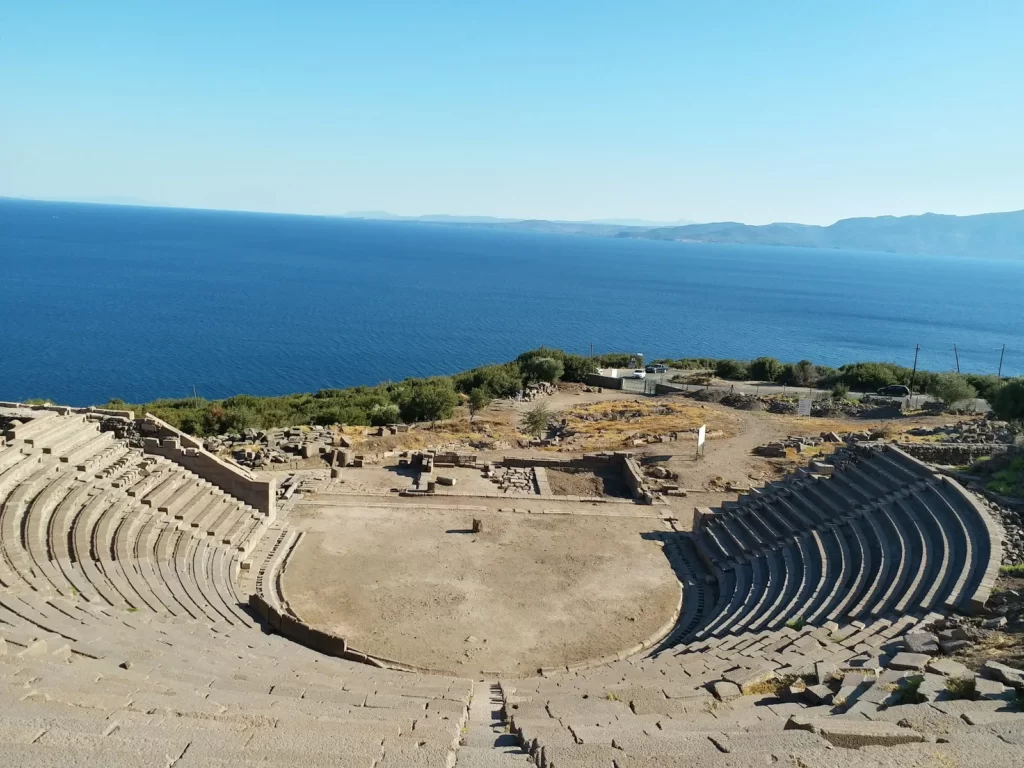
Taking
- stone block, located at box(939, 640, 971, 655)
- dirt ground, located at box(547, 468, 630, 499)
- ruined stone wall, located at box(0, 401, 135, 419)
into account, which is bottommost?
dirt ground, located at box(547, 468, 630, 499)

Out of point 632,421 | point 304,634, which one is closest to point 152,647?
point 304,634

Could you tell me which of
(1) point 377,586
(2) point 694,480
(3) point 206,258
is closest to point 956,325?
(2) point 694,480

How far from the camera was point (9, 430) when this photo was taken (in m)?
19.3

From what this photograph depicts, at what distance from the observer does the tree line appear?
35.2m

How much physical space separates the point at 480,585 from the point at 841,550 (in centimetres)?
968

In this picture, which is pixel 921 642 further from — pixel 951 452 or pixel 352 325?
pixel 352 325

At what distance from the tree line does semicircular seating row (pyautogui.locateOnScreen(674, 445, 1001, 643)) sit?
36.0ft

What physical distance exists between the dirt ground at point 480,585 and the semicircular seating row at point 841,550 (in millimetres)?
1565

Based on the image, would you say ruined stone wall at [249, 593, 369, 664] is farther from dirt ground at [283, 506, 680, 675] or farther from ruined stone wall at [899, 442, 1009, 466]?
ruined stone wall at [899, 442, 1009, 466]

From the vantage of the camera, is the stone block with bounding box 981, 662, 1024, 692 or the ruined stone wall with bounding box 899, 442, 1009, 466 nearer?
the stone block with bounding box 981, 662, 1024, 692

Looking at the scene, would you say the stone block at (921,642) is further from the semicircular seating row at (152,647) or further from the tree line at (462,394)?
the tree line at (462,394)

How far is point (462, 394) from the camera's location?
46.7 m

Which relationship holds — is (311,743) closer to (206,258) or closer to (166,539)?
(166,539)

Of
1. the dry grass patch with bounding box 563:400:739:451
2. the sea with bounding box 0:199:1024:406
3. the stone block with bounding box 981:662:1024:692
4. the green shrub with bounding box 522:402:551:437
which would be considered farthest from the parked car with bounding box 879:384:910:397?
the sea with bounding box 0:199:1024:406
